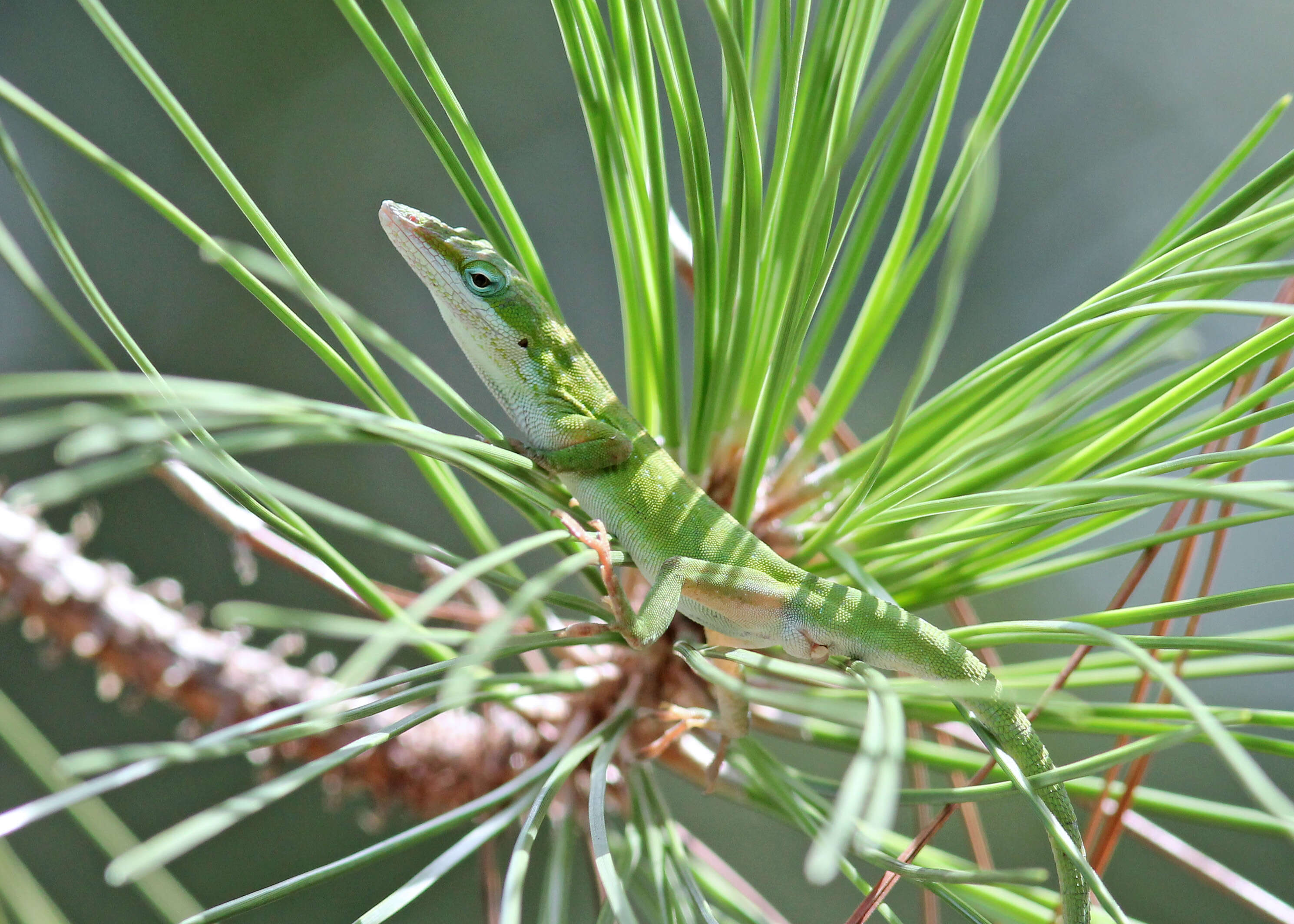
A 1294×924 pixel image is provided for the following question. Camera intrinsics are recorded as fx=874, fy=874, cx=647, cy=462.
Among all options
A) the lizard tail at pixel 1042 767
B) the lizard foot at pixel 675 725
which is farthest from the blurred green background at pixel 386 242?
the lizard tail at pixel 1042 767

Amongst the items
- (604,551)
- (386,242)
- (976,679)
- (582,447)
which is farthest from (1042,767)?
(386,242)

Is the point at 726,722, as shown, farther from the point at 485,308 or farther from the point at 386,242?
the point at 386,242

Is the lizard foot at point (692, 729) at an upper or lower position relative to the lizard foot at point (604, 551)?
lower

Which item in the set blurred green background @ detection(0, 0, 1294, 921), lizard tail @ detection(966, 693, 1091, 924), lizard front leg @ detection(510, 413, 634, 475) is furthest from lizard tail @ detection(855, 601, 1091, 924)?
blurred green background @ detection(0, 0, 1294, 921)

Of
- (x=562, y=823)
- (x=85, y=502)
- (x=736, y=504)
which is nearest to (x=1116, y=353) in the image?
(x=736, y=504)

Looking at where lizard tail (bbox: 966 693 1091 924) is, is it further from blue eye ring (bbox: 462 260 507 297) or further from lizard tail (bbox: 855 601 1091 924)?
blue eye ring (bbox: 462 260 507 297)

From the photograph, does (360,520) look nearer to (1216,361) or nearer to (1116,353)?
(1216,361)

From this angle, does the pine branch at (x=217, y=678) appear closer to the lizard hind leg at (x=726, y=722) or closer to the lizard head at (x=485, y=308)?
the lizard hind leg at (x=726, y=722)

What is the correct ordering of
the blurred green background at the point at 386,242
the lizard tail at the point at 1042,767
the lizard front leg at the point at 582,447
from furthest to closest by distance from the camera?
the blurred green background at the point at 386,242 → the lizard front leg at the point at 582,447 → the lizard tail at the point at 1042,767
